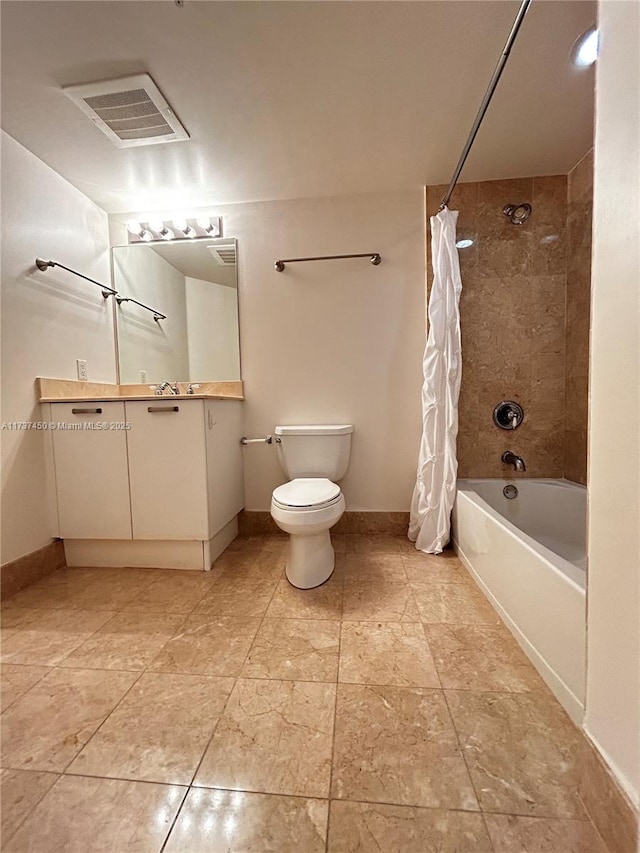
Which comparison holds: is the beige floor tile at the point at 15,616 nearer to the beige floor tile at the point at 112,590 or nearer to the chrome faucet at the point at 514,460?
the beige floor tile at the point at 112,590

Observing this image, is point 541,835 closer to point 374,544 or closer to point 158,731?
point 158,731

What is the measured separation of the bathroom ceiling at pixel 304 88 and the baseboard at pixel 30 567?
1.96 m

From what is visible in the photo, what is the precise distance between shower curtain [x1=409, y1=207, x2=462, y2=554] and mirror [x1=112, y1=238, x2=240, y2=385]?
119 cm

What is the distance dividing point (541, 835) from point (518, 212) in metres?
2.44

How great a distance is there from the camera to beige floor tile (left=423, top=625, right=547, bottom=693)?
0.96m

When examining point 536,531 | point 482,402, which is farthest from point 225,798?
point 482,402

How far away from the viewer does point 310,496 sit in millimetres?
1472

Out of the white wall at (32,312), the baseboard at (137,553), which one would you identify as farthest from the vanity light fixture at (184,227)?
the baseboard at (137,553)

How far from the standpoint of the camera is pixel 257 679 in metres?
0.99

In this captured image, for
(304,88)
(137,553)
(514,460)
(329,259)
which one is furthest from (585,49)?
(137,553)

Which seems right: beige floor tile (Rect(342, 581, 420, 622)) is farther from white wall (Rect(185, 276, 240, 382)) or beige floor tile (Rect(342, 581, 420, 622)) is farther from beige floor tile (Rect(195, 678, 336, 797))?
white wall (Rect(185, 276, 240, 382))

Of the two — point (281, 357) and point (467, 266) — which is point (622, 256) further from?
point (281, 357)

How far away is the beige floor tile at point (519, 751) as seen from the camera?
67 cm

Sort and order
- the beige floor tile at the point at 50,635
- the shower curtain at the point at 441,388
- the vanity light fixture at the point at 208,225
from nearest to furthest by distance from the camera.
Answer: the beige floor tile at the point at 50,635
the shower curtain at the point at 441,388
the vanity light fixture at the point at 208,225
